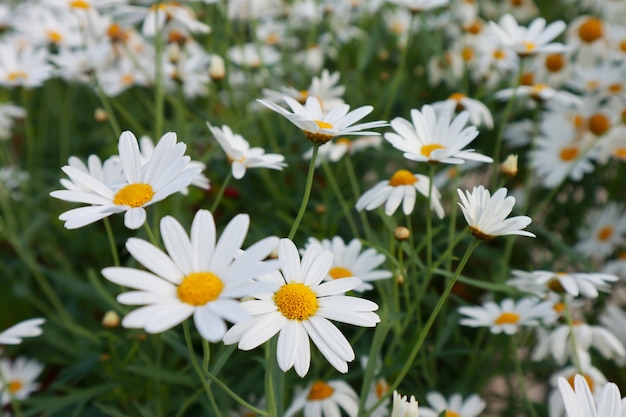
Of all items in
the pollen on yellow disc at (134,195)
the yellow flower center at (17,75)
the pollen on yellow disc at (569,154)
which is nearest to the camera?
the pollen on yellow disc at (134,195)

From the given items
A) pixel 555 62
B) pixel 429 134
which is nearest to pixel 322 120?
pixel 429 134

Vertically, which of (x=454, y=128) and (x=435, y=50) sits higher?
(x=454, y=128)

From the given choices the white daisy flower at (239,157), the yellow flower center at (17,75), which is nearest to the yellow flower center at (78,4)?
the yellow flower center at (17,75)

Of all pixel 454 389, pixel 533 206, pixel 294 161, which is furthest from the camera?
pixel 533 206

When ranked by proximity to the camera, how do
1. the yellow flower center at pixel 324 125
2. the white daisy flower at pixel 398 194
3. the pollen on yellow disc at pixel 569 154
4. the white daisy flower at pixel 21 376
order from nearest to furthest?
the yellow flower center at pixel 324 125, the white daisy flower at pixel 398 194, the white daisy flower at pixel 21 376, the pollen on yellow disc at pixel 569 154

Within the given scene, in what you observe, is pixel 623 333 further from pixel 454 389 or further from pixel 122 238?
pixel 122 238

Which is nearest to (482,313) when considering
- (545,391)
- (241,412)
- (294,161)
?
(241,412)

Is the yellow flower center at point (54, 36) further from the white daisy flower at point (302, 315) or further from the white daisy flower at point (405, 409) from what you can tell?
the white daisy flower at point (405, 409)
